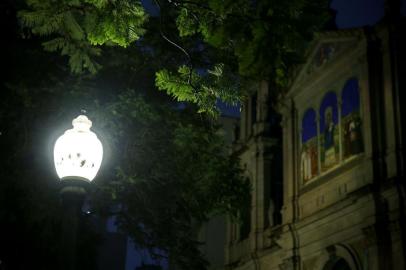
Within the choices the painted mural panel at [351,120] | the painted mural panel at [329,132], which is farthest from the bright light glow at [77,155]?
the painted mural panel at [329,132]

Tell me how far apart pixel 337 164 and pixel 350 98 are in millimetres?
2430

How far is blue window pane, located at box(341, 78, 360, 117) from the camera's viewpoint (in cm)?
2483

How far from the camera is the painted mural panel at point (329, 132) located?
25531mm

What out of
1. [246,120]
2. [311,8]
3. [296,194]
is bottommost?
[311,8]

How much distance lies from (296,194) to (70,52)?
17899 millimetres

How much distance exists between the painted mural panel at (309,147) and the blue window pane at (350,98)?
239 centimetres

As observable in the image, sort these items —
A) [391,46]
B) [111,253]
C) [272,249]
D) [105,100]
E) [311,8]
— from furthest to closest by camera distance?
[111,253], [272,249], [391,46], [105,100], [311,8]

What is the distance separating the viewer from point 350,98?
25.2m

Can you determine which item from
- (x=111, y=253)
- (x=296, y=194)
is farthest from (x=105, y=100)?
(x=111, y=253)

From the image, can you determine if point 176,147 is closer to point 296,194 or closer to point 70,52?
point 70,52

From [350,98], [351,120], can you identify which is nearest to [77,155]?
[351,120]

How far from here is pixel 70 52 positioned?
11797 millimetres

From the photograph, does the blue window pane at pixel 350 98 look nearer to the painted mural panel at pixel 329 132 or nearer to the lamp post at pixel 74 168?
the painted mural panel at pixel 329 132

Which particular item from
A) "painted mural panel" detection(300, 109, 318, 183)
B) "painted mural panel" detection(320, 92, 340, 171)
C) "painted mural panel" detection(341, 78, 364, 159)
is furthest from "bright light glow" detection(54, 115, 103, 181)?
"painted mural panel" detection(300, 109, 318, 183)
